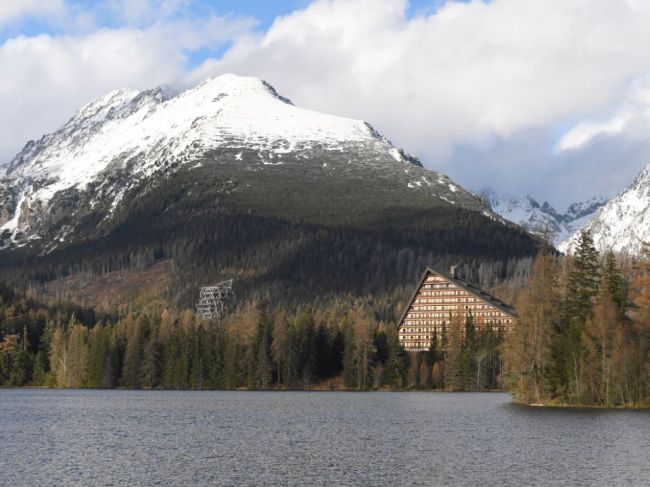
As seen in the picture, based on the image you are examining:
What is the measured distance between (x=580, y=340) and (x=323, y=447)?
54.5m

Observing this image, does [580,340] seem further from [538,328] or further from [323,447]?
[323,447]

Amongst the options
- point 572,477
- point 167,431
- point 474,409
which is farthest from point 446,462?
point 474,409

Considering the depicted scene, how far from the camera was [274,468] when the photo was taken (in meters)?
67.4

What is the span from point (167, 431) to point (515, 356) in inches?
2112

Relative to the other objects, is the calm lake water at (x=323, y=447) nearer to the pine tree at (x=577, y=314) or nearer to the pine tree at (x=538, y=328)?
the pine tree at (x=538, y=328)

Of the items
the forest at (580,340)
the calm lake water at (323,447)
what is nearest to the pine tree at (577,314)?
the forest at (580,340)

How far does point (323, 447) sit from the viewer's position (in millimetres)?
80000

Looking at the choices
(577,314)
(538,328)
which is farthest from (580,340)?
(577,314)

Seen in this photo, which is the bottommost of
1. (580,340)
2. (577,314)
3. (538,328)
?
(580,340)

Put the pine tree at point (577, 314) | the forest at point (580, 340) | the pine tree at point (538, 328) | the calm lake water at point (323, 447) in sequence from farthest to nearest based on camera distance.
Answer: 1. the pine tree at point (538, 328)
2. the pine tree at point (577, 314)
3. the forest at point (580, 340)
4. the calm lake water at point (323, 447)

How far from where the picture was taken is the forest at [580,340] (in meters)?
121

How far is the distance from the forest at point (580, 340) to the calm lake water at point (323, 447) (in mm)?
7727

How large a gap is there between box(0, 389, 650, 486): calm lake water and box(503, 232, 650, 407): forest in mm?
7727

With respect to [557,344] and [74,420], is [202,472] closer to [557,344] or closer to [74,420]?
[74,420]
